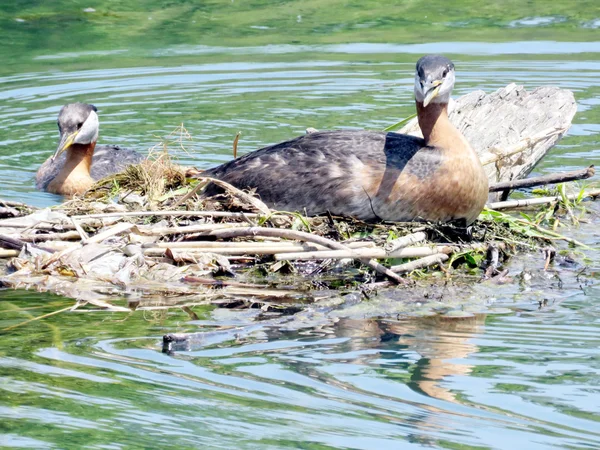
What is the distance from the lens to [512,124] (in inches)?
431

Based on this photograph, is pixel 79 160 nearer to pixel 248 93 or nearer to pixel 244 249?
pixel 248 93

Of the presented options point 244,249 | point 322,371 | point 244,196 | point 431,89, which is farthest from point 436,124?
point 322,371

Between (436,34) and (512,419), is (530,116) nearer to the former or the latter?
(512,419)

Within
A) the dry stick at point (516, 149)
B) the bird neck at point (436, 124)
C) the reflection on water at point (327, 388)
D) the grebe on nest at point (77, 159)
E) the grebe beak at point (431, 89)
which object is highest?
the grebe beak at point (431, 89)

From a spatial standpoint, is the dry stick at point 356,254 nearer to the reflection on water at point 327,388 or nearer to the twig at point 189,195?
the reflection on water at point 327,388

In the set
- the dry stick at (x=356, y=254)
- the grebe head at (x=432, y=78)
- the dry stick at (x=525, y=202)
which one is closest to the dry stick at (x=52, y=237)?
the dry stick at (x=356, y=254)

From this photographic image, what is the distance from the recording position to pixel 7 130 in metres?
13.9

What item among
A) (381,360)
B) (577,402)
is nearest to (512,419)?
(577,402)

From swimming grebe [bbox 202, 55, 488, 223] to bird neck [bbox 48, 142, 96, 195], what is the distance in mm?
3405

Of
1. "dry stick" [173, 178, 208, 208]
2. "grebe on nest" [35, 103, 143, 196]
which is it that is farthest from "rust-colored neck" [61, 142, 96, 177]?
"dry stick" [173, 178, 208, 208]

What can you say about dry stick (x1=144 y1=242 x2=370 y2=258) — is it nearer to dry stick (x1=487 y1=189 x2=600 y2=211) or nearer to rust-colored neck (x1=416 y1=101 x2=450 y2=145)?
rust-colored neck (x1=416 y1=101 x2=450 y2=145)

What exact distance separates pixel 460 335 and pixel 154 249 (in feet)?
7.36

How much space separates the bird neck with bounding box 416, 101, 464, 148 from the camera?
8461 millimetres

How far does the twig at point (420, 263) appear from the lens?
297 inches
